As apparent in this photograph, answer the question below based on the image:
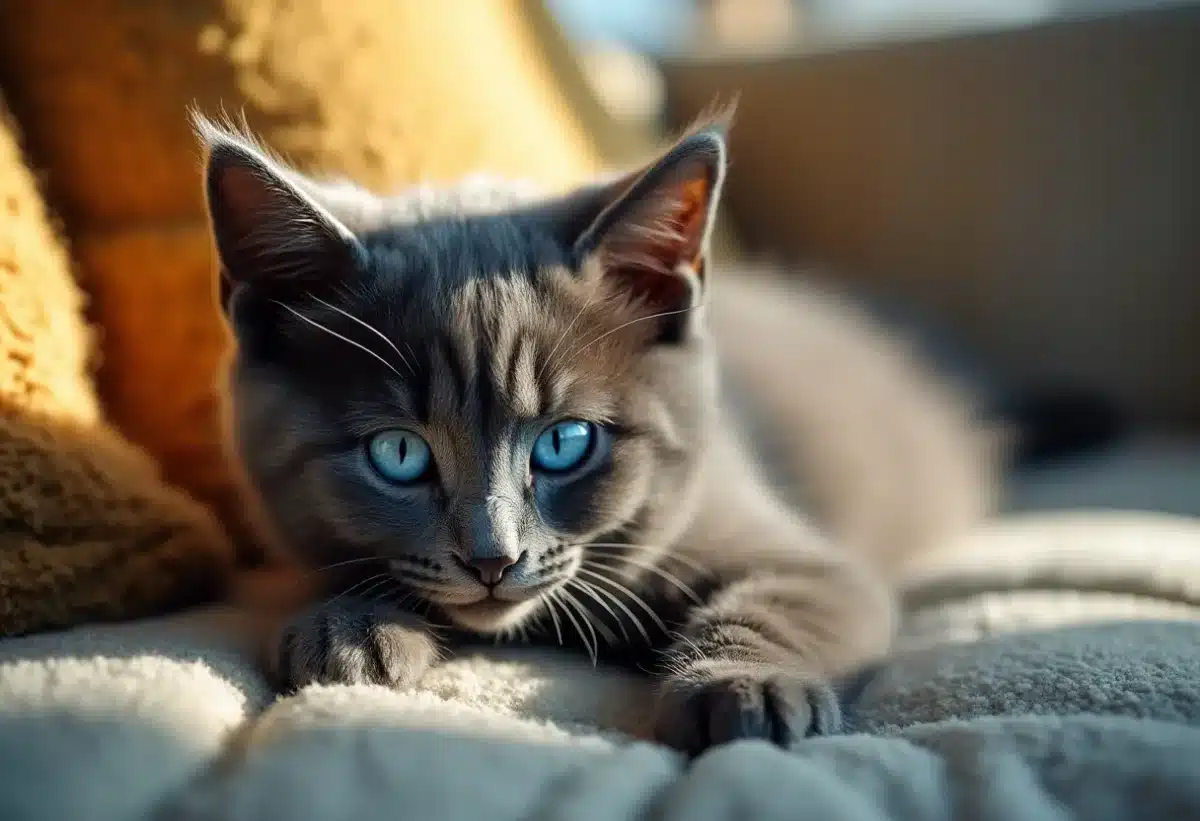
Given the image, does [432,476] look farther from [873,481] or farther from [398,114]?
[873,481]

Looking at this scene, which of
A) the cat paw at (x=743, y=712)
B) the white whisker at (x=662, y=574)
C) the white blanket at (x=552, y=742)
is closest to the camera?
the white blanket at (x=552, y=742)

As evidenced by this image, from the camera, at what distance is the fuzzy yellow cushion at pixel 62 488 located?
861 mm

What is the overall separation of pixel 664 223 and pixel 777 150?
1.23 meters

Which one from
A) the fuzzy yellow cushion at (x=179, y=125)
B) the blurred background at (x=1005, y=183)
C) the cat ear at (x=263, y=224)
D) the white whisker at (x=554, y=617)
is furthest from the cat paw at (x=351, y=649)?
the blurred background at (x=1005, y=183)

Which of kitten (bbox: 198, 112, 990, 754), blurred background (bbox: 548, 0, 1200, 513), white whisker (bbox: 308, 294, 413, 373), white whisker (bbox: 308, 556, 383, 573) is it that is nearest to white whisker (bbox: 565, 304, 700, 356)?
kitten (bbox: 198, 112, 990, 754)

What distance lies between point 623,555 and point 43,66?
2.94 feet

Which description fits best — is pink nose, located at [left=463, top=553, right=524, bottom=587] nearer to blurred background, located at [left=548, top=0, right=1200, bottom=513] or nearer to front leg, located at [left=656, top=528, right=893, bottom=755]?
front leg, located at [left=656, top=528, right=893, bottom=755]

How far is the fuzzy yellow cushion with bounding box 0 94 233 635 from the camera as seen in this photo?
86cm

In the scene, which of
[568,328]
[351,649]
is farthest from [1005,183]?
Answer: [351,649]

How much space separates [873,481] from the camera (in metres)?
1.51

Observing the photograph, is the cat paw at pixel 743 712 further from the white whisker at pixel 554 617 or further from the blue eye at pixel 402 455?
the blue eye at pixel 402 455

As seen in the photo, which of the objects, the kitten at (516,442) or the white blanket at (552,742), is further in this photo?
the kitten at (516,442)

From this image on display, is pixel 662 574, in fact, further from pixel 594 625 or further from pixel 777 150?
pixel 777 150

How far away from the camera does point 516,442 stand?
2.91 ft
